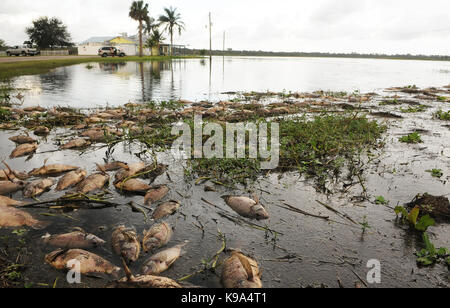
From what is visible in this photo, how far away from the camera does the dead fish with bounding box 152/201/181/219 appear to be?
11.7ft

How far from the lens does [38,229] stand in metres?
3.24

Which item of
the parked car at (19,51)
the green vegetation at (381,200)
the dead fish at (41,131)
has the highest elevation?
the parked car at (19,51)

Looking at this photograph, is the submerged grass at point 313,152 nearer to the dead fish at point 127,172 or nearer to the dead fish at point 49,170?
the dead fish at point 127,172

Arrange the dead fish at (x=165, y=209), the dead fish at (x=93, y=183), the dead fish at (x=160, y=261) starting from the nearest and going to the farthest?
1. the dead fish at (x=160, y=261)
2. the dead fish at (x=165, y=209)
3. the dead fish at (x=93, y=183)

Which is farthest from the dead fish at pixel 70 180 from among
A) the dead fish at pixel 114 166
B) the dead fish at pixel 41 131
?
the dead fish at pixel 41 131

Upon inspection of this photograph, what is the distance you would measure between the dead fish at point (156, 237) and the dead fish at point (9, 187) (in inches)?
91.9

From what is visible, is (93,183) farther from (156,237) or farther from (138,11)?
(138,11)

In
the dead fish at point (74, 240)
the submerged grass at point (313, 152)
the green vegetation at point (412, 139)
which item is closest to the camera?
the dead fish at point (74, 240)

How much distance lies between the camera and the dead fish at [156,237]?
295 centimetres

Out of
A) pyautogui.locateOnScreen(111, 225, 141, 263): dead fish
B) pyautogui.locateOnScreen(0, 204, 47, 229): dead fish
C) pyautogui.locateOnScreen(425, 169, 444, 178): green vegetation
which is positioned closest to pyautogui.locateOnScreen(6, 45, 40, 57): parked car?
pyautogui.locateOnScreen(0, 204, 47, 229): dead fish

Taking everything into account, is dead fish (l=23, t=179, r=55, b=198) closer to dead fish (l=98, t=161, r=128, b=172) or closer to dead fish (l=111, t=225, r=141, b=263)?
dead fish (l=98, t=161, r=128, b=172)

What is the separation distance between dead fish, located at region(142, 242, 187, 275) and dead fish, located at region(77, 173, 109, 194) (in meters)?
1.90

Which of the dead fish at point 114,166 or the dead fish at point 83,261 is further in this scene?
the dead fish at point 114,166
